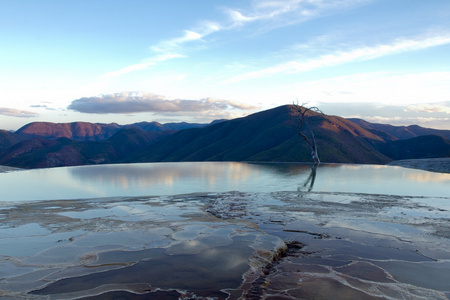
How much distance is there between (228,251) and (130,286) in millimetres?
4016

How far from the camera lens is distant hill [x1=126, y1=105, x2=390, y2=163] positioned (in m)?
93.2

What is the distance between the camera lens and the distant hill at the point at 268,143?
93.2 meters

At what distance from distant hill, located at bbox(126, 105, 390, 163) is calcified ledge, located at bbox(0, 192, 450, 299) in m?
68.7

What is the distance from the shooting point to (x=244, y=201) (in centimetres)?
2273

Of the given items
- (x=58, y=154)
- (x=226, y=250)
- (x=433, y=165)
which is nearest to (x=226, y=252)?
(x=226, y=250)

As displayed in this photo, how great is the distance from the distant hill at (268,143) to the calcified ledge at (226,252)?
2703 inches

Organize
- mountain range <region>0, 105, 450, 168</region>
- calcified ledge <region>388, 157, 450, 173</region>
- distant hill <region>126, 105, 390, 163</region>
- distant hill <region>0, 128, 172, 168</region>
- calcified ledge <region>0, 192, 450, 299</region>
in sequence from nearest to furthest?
calcified ledge <region>0, 192, 450, 299</region> → calcified ledge <region>388, 157, 450, 173</region> → distant hill <region>126, 105, 390, 163</region> → mountain range <region>0, 105, 450, 168</region> → distant hill <region>0, 128, 172, 168</region>

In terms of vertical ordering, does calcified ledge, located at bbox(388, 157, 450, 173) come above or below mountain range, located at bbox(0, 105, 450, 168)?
below

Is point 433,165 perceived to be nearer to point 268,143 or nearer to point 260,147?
point 260,147

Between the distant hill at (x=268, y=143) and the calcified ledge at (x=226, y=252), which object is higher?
the distant hill at (x=268, y=143)

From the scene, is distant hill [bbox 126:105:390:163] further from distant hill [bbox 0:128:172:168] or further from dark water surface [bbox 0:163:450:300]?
dark water surface [bbox 0:163:450:300]

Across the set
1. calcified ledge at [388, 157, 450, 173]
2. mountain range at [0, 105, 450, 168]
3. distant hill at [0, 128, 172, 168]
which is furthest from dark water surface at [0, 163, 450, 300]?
distant hill at [0, 128, 172, 168]

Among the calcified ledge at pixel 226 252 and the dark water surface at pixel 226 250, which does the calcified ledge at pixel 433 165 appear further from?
the calcified ledge at pixel 226 252

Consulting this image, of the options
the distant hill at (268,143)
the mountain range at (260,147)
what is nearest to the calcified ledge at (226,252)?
the distant hill at (268,143)
